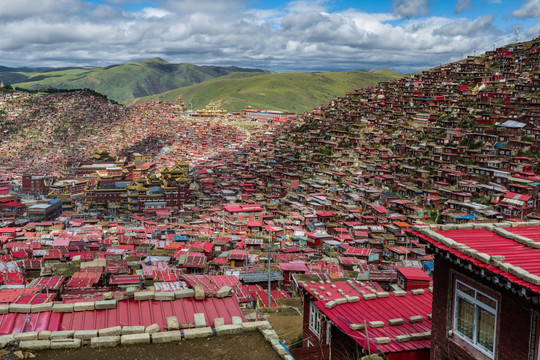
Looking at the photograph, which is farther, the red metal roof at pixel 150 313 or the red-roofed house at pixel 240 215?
the red-roofed house at pixel 240 215

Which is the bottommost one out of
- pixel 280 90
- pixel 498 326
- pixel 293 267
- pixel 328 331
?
pixel 293 267

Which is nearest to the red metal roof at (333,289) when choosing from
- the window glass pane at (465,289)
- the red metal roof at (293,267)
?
the window glass pane at (465,289)

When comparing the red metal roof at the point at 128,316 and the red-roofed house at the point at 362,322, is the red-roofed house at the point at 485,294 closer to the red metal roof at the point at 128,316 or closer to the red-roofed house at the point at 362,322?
the red-roofed house at the point at 362,322

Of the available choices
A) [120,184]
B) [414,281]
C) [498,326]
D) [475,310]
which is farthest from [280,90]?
[498,326]

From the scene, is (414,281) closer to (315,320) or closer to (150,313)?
(315,320)

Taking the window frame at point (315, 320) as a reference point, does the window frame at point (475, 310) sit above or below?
above

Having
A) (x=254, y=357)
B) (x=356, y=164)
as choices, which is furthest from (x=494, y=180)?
(x=254, y=357)
